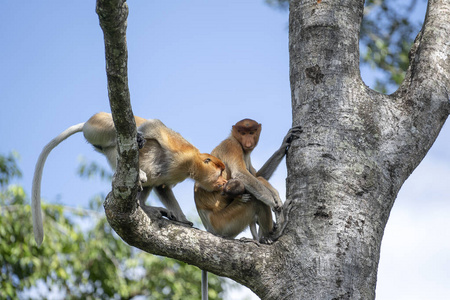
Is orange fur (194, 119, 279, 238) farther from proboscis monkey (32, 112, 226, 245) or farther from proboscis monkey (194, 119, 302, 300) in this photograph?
proboscis monkey (32, 112, 226, 245)

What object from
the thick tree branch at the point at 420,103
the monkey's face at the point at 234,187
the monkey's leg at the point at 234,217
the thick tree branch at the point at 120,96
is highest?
the thick tree branch at the point at 420,103

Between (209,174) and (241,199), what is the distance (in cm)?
29

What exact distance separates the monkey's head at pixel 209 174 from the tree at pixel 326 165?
0.97 metres

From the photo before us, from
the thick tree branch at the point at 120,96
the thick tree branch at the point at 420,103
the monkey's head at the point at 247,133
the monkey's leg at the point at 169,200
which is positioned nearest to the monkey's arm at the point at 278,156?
the monkey's head at the point at 247,133

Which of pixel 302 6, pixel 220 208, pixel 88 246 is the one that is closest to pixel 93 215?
pixel 88 246

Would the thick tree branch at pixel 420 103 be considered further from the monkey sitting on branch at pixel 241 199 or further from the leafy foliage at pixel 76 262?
the leafy foliage at pixel 76 262

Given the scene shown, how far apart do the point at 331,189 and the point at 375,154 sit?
1.10ft

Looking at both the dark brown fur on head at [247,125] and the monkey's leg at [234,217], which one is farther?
the dark brown fur on head at [247,125]

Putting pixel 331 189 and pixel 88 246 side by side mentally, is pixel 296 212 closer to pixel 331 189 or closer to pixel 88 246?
pixel 331 189

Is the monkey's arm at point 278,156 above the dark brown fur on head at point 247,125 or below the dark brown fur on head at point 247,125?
below

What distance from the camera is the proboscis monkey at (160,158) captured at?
11.9 feet

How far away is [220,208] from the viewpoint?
3986 mm

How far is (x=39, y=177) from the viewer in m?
3.50

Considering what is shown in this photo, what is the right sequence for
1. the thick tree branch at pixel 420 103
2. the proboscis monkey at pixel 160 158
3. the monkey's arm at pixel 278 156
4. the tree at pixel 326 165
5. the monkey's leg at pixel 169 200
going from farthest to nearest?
the monkey's leg at pixel 169 200 < the proboscis monkey at pixel 160 158 < the monkey's arm at pixel 278 156 < the thick tree branch at pixel 420 103 < the tree at pixel 326 165
